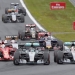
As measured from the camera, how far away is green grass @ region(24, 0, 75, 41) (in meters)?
40.5

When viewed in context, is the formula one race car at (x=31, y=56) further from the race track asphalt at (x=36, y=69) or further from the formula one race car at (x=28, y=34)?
the formula one race car at (x=28, y=34)

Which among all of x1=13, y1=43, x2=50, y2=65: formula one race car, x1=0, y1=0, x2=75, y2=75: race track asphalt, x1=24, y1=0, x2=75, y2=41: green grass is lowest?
x1=0, y1=0, x2=75, y2=75: race track asphalt

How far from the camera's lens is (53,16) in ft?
160

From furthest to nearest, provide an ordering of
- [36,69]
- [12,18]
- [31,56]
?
[12,18]
[31,56]
[36,69]

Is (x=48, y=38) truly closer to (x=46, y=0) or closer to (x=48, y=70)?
(x=48, y=70)

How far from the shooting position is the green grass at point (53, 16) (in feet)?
133

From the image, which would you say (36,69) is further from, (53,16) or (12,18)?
(53,16)

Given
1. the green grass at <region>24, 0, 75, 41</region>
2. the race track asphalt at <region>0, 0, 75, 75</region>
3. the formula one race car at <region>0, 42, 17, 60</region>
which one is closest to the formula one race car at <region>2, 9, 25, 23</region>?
the green grass at <region>24, 0, 75, 41</region>

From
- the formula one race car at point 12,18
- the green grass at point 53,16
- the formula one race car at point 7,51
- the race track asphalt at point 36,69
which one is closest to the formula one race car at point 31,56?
the race track asphalt at point 36,69

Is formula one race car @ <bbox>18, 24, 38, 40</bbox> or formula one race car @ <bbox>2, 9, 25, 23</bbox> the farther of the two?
formula one race car @ <bbox>2, 9, 25, 23</bbox>

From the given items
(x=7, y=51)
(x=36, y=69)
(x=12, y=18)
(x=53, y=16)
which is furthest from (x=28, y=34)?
(x=53, y=16)

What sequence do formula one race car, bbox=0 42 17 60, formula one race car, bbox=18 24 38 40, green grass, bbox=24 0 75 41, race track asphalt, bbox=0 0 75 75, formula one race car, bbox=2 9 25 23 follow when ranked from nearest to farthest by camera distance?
race track asphalt, bbox=0 0 75 75
formula one race car, bbox=0 42 17 60
formula one race car, bbox=18 24 38 40
green grass, bbox=24 0 75 41
formula one race car, bbox=2 9 25 23

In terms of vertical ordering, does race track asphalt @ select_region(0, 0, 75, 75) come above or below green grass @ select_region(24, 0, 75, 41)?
below

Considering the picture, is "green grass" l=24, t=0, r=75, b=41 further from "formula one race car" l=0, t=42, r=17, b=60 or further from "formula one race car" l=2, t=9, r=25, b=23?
"formula one race car" l=0, t=42, r=17, b=60
